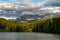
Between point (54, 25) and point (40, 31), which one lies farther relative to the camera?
point (40, 31)

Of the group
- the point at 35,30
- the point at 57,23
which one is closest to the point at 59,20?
the point at 57,23

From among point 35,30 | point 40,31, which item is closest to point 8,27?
point 35,30

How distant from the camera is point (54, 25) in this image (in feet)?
497

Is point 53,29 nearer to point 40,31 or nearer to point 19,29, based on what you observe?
point 40,31

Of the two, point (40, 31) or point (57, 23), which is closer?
point (57, 23)

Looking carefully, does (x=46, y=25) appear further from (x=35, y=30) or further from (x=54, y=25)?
(x=35, y=30)

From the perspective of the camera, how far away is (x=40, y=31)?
163 m

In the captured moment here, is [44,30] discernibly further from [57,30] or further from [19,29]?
[19,29]

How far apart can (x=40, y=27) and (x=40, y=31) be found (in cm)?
468

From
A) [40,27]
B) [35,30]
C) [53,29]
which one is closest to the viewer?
[53,29]

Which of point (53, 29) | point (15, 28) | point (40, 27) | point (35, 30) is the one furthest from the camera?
point (15, 28)

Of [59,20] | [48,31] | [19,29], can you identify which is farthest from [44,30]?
[19,29]

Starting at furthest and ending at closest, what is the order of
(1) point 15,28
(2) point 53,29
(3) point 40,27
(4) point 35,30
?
(1) point 15,28, (4) point 35,30, (3) point 40,27, (2) point 53,29

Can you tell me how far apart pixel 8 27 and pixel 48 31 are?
185 ft
